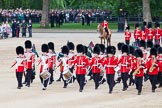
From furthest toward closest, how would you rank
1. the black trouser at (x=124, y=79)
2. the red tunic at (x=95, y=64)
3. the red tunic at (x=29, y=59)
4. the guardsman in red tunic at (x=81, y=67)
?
the red tunic at (x=29, y=59) → the red tunic at (x=95, y=64) → the black trouser at (x=124, y=79) → the guardsman in red tunic at (x=81, y=67)

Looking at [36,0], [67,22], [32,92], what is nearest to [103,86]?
[32,92]

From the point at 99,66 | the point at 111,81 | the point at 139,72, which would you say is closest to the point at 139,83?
the point at 139,72

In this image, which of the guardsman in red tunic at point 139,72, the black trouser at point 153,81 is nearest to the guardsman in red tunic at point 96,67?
the guardsman in red tunic at point 139,72

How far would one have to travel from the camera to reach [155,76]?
20766 mm

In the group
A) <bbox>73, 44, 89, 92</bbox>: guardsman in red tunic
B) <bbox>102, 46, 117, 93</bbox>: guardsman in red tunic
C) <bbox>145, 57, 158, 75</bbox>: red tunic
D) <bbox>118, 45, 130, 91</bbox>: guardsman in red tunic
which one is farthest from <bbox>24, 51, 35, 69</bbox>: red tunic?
<bbox>145, 57, 158, 75</bbox>: red tunic

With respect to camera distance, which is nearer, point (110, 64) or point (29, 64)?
point (110, 64)

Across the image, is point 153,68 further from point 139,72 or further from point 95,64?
point 95,64

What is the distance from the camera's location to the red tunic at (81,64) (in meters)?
20.6

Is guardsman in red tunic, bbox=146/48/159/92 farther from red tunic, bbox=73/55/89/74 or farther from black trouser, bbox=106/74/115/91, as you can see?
red tunic, bbox=73/55/89/74

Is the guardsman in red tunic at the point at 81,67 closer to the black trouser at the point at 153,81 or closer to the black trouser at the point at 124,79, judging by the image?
the black trouser at the point at 124,79

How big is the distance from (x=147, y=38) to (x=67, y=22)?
33.6 metres

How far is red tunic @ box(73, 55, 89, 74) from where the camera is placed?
2061cm

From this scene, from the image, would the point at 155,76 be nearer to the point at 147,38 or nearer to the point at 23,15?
the point at 147,38

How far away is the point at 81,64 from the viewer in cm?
2064
